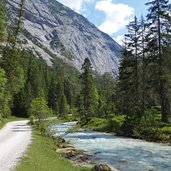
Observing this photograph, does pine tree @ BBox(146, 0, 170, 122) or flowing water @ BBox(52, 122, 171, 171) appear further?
pine tree @ BBox(146, 0, 170, 122)

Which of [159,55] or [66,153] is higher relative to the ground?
[159,55]

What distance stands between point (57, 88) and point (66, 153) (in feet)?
349

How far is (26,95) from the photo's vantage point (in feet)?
350

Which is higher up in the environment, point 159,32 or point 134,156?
point 159,32

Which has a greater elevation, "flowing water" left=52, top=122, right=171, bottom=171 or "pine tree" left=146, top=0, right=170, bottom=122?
"pine tree" left=146, top=0, right=170, bottom=122

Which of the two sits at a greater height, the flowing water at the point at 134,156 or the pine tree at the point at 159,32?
the pine tree at the point at 159,32

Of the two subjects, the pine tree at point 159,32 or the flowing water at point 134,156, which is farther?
the pine tree at point 159,32

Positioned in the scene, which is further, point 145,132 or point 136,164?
point 145,132

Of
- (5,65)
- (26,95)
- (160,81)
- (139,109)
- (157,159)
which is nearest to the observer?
(157,159)

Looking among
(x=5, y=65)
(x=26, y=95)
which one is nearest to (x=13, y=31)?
(x=5, y=65)

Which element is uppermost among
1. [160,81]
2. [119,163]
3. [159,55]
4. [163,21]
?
[163,21]

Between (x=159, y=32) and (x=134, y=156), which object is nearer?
(x=134, y=156)

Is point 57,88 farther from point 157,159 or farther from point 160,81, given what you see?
point 157,159

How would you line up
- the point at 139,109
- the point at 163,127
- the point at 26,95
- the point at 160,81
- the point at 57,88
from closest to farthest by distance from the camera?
the point at 163,127 → the point at 160,81 → the point at 139,109 → the point at 26,95 → the point at 57,88
